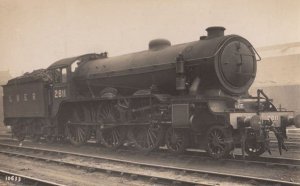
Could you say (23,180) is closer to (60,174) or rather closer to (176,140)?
(60,174)

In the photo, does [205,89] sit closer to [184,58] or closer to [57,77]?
[184,58]

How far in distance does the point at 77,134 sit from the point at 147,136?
400 cm

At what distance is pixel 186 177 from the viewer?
7961mm

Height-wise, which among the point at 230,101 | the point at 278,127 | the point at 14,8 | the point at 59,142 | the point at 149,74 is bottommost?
the point at 59,142

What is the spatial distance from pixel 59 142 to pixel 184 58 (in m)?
7.90

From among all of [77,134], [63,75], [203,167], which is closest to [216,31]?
[203,167]

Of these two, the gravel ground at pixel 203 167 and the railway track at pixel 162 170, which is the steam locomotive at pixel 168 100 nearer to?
the gravel ground at pixel 203 167

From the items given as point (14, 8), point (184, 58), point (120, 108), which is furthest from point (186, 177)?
point (14, 8)

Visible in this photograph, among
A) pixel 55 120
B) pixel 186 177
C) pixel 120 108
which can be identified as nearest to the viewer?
pixel 186 177

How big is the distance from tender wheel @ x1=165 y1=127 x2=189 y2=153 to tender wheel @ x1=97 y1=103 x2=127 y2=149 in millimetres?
2034

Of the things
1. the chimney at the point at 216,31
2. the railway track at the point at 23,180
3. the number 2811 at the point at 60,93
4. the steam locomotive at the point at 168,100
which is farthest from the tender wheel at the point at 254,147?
the number 2811 at the point at 60,93

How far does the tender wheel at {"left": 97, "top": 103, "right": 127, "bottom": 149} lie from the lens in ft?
40.7

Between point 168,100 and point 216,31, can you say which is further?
point 168,100

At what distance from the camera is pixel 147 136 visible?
11.4m
